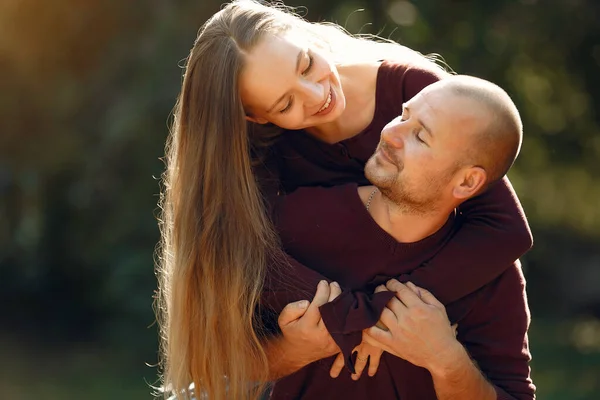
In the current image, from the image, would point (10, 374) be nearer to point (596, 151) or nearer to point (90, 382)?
point (90, 382)

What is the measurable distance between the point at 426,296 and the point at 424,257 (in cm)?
13

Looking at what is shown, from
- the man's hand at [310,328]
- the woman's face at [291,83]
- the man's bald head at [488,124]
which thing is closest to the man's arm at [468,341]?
the man's hand at [310,328]

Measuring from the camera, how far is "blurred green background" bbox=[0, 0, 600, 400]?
8.04 metres

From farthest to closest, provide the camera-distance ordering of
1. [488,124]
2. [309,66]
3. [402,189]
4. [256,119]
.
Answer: [256,119] < [309,66] < [402,189] < [488,124]

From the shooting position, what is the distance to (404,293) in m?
2.76

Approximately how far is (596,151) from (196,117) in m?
6.88

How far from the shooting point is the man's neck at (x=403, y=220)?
2799 millimetres

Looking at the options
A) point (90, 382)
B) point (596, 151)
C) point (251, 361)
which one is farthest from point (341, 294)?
Answer: point (596, 151)

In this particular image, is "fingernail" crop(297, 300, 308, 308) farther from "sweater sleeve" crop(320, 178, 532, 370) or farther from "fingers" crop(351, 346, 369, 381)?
"fingers" crop(351, 346, 369, 381)

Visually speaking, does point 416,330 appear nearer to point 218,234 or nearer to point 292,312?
point 292,312

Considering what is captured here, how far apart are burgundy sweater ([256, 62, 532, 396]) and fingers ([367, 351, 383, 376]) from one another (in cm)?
7

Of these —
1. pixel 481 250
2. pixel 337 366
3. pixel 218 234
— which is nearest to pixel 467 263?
pixel 481 250

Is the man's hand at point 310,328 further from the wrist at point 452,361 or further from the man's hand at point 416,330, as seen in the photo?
the wrist at point 452,361

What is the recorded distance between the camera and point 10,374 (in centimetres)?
783
